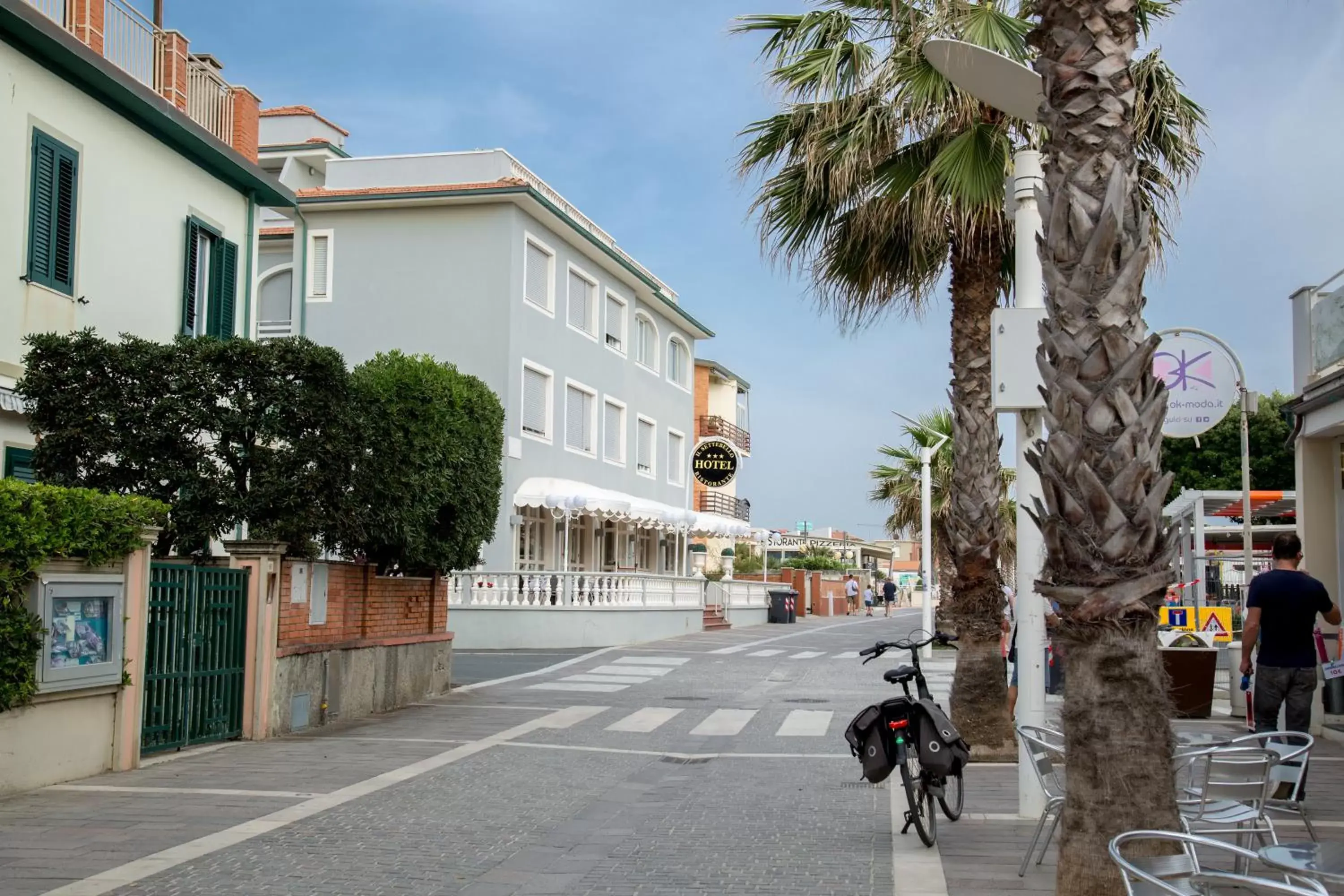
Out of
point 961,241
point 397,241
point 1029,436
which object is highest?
point 397,241

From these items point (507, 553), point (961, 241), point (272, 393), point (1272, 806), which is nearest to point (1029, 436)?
point (1272, 806)

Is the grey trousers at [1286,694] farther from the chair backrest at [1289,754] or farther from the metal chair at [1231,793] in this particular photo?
the metal chair at [1231,793]

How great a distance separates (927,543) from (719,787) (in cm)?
1999

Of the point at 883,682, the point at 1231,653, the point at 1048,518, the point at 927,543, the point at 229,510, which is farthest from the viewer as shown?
the point at 927,543

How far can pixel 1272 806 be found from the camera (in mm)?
6949

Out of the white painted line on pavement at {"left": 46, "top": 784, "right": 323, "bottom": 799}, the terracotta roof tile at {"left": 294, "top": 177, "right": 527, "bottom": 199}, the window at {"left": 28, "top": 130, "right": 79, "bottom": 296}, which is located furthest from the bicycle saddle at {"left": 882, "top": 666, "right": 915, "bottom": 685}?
the terracotta roof tile at {"left": 294, "top": 177, "right": 527, "bottom": 199}

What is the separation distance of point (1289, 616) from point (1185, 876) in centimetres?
528

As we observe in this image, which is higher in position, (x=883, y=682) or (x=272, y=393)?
(x=272, y=393)

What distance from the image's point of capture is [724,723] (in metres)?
15.9

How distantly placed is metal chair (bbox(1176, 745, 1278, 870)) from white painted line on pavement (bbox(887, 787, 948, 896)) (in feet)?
4.24

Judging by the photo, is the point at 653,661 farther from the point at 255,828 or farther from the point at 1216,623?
the point at 255,828

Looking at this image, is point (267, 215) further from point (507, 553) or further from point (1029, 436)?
point (1029, 436)

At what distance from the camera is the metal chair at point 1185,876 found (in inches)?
155

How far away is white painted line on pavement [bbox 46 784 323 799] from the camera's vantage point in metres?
9.94
